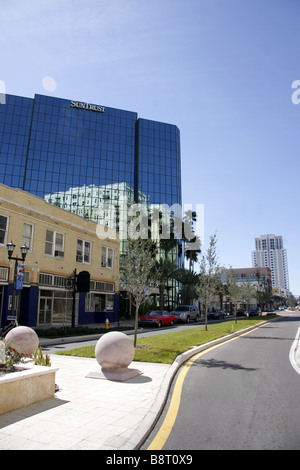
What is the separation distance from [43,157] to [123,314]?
38793 millimetres

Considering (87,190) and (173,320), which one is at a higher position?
(87,190)

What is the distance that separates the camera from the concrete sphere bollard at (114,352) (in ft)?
25.6

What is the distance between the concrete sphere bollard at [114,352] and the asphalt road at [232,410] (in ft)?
4.37

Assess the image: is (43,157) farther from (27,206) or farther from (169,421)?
(169,421)

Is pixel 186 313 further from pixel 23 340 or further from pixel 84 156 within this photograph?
pixel 84 156

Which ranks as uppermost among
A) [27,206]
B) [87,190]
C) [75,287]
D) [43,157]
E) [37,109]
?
[37,109]

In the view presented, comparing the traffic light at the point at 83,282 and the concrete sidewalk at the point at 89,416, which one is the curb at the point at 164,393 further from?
the traffic light at the point at 83,282

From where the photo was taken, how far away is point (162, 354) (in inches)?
425

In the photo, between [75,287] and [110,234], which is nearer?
[75,287]

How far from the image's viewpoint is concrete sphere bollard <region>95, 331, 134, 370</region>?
25.6 feet

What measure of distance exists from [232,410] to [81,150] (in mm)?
66551

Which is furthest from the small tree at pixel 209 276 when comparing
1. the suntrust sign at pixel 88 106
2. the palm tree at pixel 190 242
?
the suntrust sign at pixel 88 106

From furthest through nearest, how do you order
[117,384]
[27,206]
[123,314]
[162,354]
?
[123,314] → [27,206] → [162,354] → [117,384]
